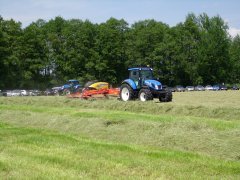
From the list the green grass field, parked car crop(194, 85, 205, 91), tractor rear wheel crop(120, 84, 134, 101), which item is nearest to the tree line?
parked car crop(194, 85, 205, 91)

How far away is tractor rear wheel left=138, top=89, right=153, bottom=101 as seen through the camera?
26203 millimetres

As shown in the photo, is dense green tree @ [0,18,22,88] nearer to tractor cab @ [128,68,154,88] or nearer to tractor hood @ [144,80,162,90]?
tractor cab @ [128,68,154,88]

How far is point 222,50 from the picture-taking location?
93.2m

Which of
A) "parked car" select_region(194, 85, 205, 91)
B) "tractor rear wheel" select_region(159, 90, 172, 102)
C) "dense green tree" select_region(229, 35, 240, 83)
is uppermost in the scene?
"dense green tree" select_region(229, 35, 240, 83)

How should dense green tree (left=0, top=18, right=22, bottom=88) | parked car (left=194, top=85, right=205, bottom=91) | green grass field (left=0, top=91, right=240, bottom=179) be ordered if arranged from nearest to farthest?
green grass field (left=0, top=91, right=240, bottom=179) < dense green tree (left=0, top=18, right=22, bottom=88) < parked car (left=194, top=85, right=205, bottom=91)

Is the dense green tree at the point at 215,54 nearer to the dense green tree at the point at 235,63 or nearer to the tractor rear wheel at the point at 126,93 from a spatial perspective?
the dense green tree at the point at 235,63

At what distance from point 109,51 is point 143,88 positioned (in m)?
55.6

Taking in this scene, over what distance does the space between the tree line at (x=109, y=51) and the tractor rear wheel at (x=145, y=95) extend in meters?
46.1

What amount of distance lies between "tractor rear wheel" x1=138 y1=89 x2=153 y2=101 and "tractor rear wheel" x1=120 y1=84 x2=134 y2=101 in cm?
96

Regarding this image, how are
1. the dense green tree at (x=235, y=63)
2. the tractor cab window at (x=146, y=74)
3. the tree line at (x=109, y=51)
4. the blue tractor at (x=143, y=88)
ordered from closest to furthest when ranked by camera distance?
the blue tractor at (x=143, y=88) → the tractor cab window at (x=146, y=74) → the tree line at (x=109, y=51) → the dense green tree at (x=235, y=63)

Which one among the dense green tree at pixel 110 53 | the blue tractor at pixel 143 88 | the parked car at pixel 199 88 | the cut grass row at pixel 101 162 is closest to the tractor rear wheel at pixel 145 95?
the blue tractor at pixel 143 88

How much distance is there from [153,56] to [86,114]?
67062 mm

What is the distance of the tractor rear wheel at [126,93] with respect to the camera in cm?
2795

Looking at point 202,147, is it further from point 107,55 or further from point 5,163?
point 107,55
